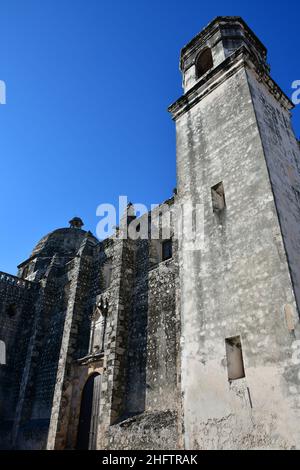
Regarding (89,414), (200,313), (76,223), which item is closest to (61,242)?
(76,223)

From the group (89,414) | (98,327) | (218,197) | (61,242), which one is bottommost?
(89,414)

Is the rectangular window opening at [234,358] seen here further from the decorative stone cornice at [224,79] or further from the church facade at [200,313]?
the decorative stone cornice at [224,79]

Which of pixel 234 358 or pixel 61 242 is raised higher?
pixel 61 242

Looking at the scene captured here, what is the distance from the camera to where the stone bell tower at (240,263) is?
626 cm

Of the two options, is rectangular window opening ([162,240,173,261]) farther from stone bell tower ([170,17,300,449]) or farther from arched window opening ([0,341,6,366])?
arched window opening ([0,341,6,366])

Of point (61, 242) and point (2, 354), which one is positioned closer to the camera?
point (2, 354)

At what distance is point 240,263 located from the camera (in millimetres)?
7625

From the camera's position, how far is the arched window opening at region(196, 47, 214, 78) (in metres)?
12.4

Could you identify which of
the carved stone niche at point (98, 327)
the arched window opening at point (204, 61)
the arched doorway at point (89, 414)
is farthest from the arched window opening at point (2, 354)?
the arched window opening at point (204, 61)

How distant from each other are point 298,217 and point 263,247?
66.1 inches

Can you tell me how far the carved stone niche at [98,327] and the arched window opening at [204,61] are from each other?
9.31 meters

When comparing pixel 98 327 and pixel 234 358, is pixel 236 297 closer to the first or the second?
pixel 234 358

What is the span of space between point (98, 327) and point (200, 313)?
658cm
